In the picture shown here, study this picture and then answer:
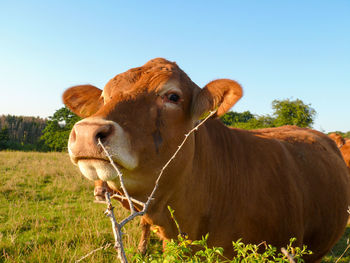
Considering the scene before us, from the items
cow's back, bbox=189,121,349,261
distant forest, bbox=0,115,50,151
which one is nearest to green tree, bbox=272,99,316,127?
cow's back, bbox=189,121,349,261

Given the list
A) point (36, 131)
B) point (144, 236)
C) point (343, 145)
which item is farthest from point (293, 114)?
point (36, 131)

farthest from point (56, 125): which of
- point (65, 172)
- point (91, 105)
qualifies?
point (91, 105)

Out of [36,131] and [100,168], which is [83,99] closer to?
[100,168]

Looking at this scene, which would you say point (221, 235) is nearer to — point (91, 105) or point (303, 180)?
point (303, 180)

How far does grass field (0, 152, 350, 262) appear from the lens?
3562 millimetres

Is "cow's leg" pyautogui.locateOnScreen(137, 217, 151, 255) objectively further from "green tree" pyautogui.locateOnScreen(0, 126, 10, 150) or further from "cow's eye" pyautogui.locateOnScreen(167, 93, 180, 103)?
"green tree" pyautogui.locateOnScreen(0, 126, 10, 150)

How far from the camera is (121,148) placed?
5.66 ft

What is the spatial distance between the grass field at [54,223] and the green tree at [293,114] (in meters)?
7.96

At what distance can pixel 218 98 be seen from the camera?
246cm

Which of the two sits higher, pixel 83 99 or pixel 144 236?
pixel 83 99

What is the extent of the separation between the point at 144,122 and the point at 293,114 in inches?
521

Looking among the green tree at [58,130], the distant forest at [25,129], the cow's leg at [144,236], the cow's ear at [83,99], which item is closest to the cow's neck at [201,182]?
the cow's ear at [83,99]

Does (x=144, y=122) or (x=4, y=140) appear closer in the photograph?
(x=144, y=122)

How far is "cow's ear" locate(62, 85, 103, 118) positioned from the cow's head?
0.91 meters
